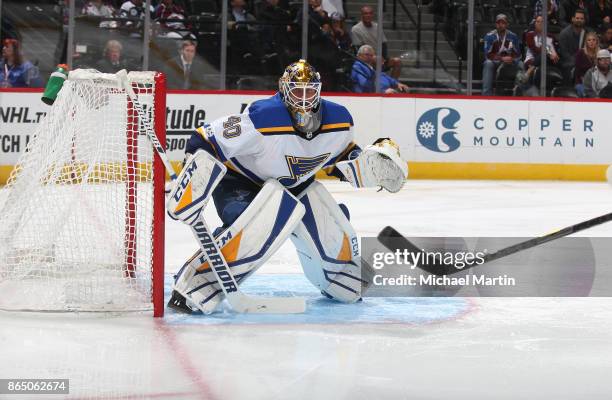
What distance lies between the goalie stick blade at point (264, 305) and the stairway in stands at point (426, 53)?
234 inches

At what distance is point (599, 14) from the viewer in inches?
381

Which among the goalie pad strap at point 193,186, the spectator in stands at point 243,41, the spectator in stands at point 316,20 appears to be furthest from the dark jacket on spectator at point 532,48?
the goalie pad strap at point 193,186

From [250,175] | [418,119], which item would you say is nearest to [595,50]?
[418,119]

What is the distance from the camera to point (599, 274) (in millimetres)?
4383

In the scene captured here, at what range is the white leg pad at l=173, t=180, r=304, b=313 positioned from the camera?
346 cm

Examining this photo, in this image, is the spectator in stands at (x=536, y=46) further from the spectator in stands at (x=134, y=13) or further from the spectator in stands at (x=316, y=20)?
the spectator in stands at (x=134, y=13)

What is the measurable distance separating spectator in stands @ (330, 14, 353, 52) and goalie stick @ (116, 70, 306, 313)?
5.82 m

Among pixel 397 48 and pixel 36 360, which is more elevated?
pixel 397 48

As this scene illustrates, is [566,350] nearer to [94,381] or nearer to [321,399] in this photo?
[321,399]

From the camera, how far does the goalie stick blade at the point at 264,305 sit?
3498 millimetres

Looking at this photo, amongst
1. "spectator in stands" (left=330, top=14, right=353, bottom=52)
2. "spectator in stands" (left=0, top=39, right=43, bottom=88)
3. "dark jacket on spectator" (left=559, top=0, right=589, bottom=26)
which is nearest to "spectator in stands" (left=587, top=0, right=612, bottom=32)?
"dark jacket on spectator" (left=559, top=0, right=589, bottom=26)

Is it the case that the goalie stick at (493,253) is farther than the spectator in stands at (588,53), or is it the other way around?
the spectator in stands at (588,53)

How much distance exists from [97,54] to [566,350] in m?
6.26

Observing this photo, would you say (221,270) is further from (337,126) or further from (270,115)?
(337,126)
